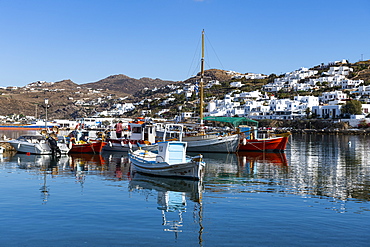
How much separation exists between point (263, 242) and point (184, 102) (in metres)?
167

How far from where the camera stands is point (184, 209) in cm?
1535

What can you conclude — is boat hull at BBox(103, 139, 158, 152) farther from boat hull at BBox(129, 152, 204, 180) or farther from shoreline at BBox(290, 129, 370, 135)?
shoreline at BBox(290, 129, 370, 135)

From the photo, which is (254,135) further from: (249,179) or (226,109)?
(226,109)

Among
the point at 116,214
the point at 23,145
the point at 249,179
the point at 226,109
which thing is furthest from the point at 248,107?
the point at 116,214

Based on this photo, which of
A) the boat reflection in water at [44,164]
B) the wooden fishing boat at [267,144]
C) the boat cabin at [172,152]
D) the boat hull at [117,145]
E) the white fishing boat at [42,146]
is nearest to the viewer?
the boat cabin at [172,152]

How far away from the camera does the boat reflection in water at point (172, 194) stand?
1355 cm

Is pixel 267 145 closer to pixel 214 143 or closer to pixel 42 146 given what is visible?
pixel 214 143

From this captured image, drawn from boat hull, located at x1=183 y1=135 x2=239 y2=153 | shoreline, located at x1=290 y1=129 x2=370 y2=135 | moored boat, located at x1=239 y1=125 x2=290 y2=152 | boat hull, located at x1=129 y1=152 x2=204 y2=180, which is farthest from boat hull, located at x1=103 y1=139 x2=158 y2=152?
shoreline, located at x1=290 y1=129 x2=370 y2=135

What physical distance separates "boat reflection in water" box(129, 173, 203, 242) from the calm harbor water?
4cm

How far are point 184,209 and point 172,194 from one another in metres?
3.21

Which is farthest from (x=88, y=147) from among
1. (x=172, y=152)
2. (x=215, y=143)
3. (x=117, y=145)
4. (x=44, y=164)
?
(x=172, y=152)

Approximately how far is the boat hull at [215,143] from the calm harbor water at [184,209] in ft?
50.5

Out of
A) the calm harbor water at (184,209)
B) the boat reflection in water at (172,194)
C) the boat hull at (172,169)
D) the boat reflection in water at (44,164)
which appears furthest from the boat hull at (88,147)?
the boat hull at (172,169)

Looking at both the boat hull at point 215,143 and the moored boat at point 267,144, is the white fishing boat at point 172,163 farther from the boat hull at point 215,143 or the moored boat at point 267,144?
the moored boat at point 267,144
